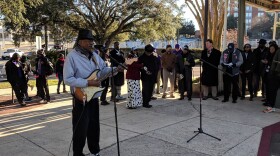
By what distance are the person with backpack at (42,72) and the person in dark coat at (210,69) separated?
500cm

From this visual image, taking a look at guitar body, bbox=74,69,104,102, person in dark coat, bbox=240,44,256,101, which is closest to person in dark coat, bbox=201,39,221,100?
person in dark coat, bbox=240,44,256,101

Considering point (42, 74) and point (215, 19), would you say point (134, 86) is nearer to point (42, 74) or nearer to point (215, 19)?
point (42, 74)

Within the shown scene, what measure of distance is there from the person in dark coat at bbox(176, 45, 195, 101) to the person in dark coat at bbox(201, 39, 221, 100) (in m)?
0.44

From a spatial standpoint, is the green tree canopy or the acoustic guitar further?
the green tree canopy

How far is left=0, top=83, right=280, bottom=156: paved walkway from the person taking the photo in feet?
17.1

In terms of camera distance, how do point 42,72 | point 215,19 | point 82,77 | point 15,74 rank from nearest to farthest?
point 82,77
point 15,74
point 42,72
point 215,19

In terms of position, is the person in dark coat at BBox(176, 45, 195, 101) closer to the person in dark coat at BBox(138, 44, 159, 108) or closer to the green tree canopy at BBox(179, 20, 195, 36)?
the person in dark coat at BBox(138, 44, 159, 108)

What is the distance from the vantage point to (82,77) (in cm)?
415

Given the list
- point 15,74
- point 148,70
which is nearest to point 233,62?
point 148,70

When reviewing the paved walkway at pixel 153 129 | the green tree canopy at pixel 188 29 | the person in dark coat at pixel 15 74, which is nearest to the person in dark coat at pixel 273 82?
the paved walkway at pixel 153 129

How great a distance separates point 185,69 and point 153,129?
379cm

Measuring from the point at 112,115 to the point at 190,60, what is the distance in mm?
3276

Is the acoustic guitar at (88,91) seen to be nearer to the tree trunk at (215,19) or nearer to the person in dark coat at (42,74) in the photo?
the person in dark coat at (42,74)

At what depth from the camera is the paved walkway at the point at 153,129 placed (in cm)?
521
